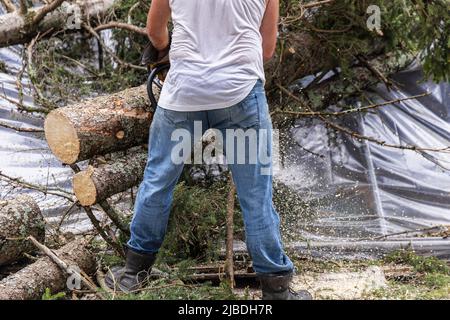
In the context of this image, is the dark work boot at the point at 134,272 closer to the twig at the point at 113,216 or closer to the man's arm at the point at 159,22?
the twig at the point at 113,216

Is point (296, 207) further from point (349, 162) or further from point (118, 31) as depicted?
point (118, 31)

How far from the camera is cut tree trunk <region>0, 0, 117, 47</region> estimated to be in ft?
17.8

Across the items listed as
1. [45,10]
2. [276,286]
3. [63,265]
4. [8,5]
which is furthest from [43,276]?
[8,5]

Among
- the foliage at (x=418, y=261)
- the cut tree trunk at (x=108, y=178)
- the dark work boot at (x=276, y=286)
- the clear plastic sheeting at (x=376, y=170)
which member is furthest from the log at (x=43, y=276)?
the foliage at (x=418, y=261)

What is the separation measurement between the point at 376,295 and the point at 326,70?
2920 mm

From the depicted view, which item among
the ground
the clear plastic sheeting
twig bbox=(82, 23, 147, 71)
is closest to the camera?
the ground

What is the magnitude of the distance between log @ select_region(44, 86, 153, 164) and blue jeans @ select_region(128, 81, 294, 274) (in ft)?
2.34

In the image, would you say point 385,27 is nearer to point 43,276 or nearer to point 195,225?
point 195,225

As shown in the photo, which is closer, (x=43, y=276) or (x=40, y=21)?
(x=43, y=276)

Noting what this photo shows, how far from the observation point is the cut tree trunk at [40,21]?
5438mm

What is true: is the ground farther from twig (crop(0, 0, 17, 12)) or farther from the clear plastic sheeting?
twig (crop(0, 0, 17, 12))

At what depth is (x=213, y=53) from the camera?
2.77 m

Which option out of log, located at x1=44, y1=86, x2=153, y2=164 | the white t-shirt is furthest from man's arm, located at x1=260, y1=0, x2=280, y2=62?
log, located at x1=44, y1=86, x2=153, y2=164

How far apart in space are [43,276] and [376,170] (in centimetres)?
290
